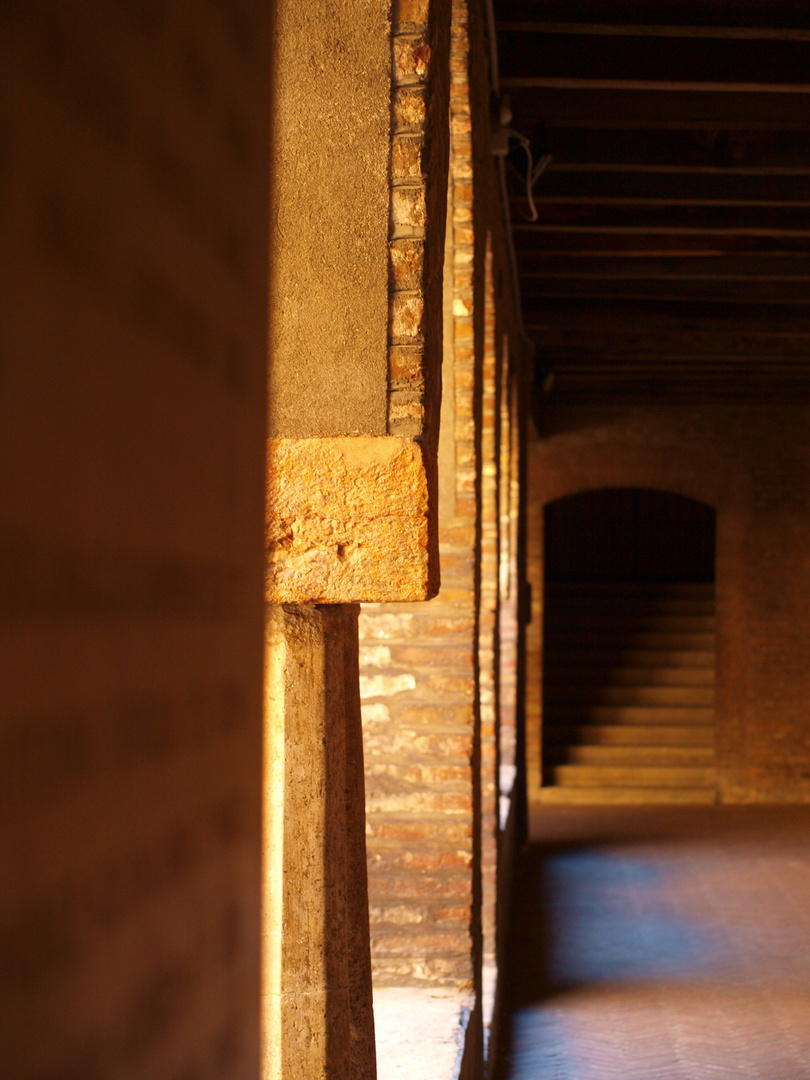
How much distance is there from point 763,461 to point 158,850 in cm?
1072

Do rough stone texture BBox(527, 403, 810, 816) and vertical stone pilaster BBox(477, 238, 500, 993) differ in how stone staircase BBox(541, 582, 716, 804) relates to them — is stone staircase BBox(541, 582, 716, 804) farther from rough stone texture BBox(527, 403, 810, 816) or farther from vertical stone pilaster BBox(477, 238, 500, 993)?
vertical stone pilaster BBox(477, 238, 500, 993)

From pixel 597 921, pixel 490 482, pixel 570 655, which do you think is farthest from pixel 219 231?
pixel 570 655

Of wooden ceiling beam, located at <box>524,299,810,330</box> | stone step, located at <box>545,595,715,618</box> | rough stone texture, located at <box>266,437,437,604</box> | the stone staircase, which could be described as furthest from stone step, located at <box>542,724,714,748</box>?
rough stone texture, located at <box>266,437,437,604</box>

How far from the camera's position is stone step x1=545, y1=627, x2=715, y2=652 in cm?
1160

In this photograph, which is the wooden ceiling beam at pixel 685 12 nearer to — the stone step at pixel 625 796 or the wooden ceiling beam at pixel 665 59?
the wooden ceiling beam at pixel 665 59

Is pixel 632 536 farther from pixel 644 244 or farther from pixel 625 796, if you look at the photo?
pixel 644 244

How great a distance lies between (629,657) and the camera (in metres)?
11.5

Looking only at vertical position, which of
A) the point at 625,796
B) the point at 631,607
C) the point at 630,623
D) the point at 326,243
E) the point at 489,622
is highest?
the point at 326,243

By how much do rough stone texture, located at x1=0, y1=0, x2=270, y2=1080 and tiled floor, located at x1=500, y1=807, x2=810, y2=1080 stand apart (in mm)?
4455

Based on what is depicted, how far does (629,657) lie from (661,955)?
19.1 feet

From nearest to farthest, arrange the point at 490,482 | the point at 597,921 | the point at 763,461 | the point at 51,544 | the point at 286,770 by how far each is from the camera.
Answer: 1. the point at 51,544
2. the point at 286,770
3. the point at 490,482
4. the point at 597,921
5. the point at 763,461

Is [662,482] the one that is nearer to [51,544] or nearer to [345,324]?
[345,324]

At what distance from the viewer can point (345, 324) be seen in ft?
6.11

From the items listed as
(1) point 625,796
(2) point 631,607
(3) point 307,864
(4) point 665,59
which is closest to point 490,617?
(4) point 665,59
